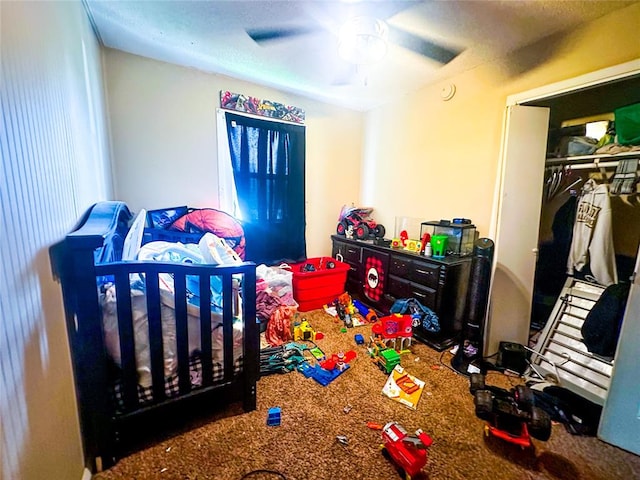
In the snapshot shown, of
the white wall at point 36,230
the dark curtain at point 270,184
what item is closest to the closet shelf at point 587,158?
the dark curtain at point 270,184

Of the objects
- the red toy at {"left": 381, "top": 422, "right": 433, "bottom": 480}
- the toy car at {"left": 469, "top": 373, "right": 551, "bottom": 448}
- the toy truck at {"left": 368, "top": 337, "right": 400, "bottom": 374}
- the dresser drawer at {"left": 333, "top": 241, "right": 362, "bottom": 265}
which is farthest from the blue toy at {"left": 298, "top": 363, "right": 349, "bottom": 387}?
the dresser drawer at {"left": 333, "top": 241, "right": 362, "bottom": 265}

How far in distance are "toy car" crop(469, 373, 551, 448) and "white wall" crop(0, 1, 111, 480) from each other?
→ 67.4 inches

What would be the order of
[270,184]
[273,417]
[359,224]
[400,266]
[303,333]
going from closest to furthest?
[273,417] → [303,333] → [400,266] → [270,184] → [359,224]

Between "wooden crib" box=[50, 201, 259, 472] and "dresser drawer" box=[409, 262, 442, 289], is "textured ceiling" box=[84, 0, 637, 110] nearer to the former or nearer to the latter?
"wooden crib" box=[50, 201, 259, 472]

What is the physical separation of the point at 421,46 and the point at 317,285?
2239 mm

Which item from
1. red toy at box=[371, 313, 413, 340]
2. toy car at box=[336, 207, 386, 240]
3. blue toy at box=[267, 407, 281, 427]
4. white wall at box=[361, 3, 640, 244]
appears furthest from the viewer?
toy car at box=[336, 207, 386, 240]

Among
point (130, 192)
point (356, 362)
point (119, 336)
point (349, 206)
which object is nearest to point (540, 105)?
point (349, 206)

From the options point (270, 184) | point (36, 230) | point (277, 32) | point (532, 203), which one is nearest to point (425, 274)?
point (532, 203)

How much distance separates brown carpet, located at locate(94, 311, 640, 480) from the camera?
1.15m

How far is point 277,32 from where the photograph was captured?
170 cm

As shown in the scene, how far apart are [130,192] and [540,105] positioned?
11.5 feet

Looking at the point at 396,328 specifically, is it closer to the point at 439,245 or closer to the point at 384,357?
the point at 384,357

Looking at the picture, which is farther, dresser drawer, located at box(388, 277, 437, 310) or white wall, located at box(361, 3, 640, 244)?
dresser drawer, located at box(388, 277, 437, 310)

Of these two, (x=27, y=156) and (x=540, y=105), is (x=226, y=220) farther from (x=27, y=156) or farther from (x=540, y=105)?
(x=540, y=105)
